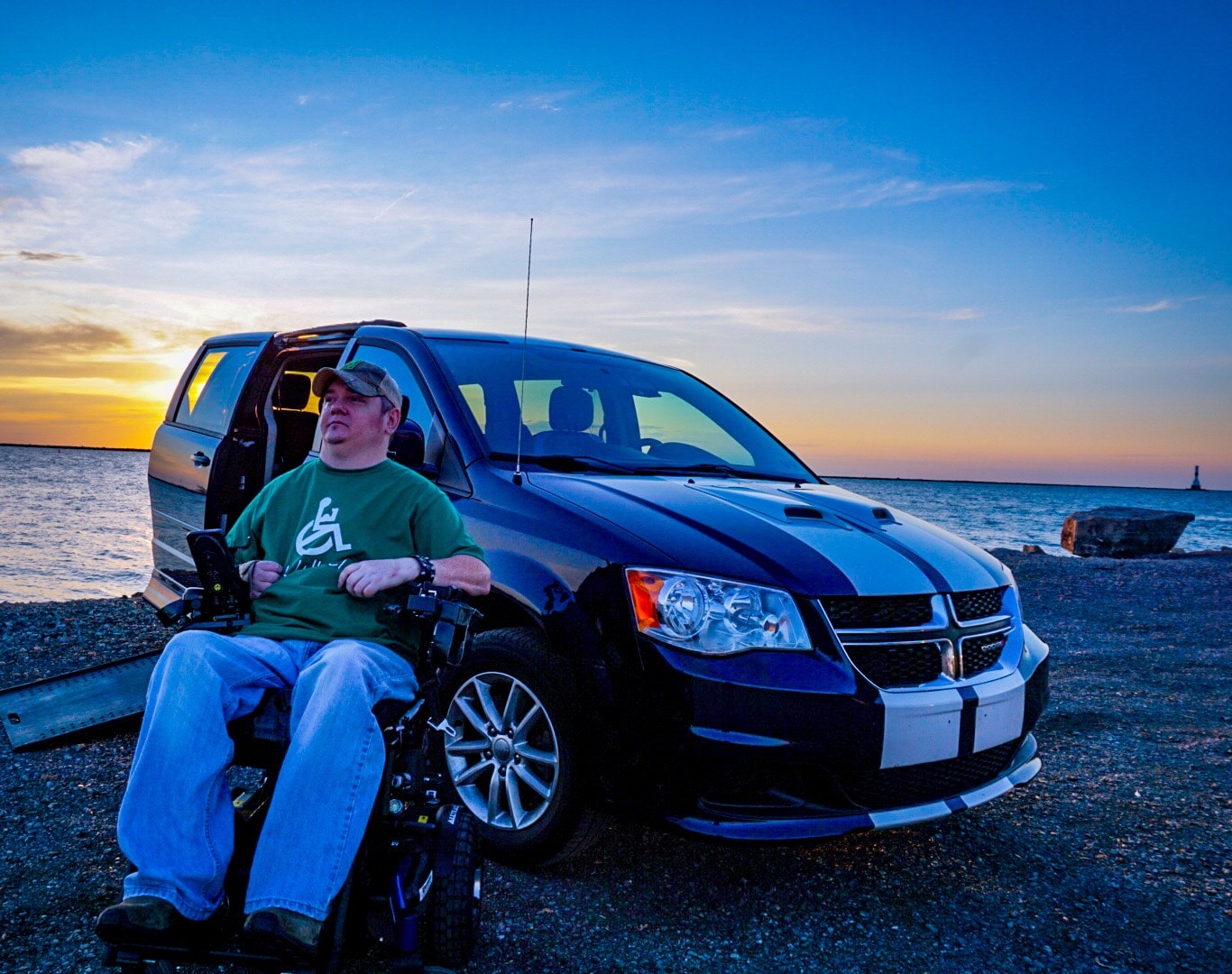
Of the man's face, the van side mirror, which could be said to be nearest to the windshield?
the van side mirror

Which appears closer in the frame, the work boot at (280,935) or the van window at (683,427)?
the work boot at (280,935)

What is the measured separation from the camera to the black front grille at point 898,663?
2592 mm

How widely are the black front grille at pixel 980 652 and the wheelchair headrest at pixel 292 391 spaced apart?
3827 mm

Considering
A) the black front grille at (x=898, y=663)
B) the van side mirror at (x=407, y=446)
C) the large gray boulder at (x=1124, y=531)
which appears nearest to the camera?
the black front grille at (x=898, y=663)

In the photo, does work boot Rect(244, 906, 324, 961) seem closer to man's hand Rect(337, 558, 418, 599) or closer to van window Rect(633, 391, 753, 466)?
man's hand Rect(337, 558, 418, 599)

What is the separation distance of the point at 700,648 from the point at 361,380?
1.26 m

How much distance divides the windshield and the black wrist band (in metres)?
0.99

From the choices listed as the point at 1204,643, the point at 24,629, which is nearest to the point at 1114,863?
the point at 1204,643

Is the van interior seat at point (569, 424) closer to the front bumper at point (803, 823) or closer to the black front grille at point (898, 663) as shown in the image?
the black front grille at point (898, 663)

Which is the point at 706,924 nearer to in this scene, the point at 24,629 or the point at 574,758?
the point at 574,758

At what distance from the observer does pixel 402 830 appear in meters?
2.21

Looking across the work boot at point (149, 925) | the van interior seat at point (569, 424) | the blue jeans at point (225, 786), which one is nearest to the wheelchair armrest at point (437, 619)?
the blue jeans at point (225, 786)

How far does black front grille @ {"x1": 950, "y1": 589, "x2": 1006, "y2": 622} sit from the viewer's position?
2.89 metres

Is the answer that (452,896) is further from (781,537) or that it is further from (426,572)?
(781,537)
